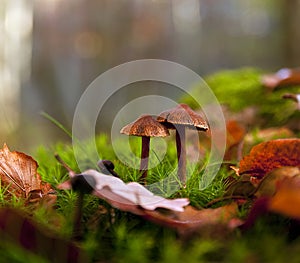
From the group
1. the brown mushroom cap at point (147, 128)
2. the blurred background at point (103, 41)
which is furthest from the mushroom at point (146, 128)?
the blurred background at point (103, 41)

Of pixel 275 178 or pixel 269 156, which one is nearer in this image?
pixel 275 178

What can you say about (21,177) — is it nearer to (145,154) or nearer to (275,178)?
(145,154)

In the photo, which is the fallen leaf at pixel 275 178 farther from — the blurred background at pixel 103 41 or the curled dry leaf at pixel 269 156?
the blurred background at pixel 103 41

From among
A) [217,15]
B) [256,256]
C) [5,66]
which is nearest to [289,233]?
[256,256]

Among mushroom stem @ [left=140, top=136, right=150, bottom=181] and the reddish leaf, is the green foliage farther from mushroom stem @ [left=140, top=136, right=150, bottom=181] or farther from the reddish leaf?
the reddish leaf

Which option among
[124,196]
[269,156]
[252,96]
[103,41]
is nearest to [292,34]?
[252,96]

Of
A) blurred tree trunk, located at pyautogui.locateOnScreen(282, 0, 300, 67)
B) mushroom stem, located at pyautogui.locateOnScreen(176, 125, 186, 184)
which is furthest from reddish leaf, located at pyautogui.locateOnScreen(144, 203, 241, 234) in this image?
blurred tree trunk, located at pyautogui.locateOnScreen(282, 0, 300, 67)
